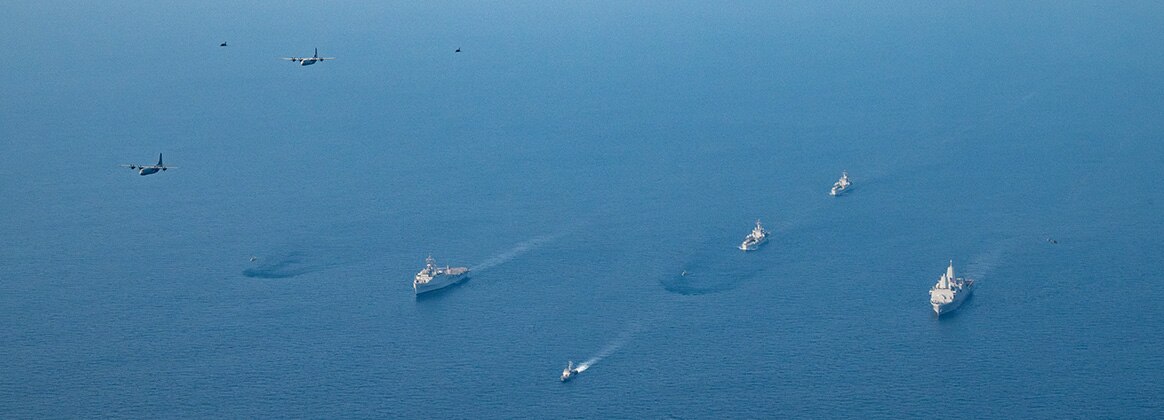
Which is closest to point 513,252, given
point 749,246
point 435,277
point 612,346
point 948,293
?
point 435,277

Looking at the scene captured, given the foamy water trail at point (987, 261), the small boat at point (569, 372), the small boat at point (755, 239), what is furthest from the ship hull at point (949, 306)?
the small boat at point (569, 372)

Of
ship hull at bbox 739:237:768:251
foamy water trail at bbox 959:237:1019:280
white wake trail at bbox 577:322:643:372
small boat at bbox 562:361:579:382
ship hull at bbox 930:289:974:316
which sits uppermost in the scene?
ship hull at bbox 739:237:768:251

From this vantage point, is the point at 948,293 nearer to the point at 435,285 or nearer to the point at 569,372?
the point at 569,372

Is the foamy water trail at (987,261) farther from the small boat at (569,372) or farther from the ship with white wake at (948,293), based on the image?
the small boat at (569,372)

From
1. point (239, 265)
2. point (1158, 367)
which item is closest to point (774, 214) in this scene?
point (1158, 367)

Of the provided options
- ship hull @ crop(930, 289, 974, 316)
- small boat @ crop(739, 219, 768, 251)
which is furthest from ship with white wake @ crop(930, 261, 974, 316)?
small boat @ crop(739, 219, 768, 251)

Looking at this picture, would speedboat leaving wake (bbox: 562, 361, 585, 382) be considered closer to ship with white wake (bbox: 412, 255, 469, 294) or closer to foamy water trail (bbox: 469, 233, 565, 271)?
ship with white wake (bbox: 412, 255, 469, 294)
